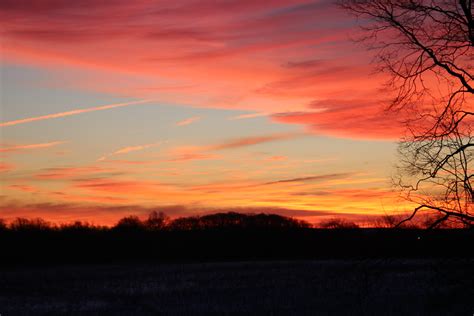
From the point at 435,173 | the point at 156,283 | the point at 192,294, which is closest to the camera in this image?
the point at 435,173

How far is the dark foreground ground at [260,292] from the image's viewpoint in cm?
1706

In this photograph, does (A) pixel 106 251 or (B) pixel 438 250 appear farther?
(A) pixel 106 251

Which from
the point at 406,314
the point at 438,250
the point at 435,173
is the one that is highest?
the point at 435,173

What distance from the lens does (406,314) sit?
77.4ft

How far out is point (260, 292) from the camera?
3139cm

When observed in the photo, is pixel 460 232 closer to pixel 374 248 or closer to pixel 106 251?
pixel 374 248

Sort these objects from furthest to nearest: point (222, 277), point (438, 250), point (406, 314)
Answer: point (222, 277) → point (406, 314) → point (438, 250)

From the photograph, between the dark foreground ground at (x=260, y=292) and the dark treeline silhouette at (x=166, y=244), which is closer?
the dark foreground ground at (x=260, y=292)

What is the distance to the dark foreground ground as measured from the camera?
17.1m

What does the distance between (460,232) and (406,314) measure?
8140mm

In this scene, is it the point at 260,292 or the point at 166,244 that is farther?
the point at 166,244

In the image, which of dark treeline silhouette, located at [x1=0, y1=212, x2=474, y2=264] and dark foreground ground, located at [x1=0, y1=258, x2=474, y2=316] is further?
dark treeline silhouette, located at [x1=0, y1=212, x2=474, y2=264]

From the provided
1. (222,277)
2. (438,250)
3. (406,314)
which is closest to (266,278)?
(222,277)

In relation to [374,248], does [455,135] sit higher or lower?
higher
